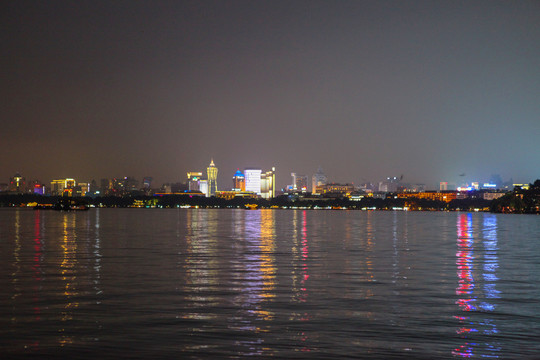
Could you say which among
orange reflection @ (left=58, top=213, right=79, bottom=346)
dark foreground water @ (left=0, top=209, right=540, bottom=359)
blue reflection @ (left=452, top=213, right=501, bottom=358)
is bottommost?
blue reflection @ (left=452, top=213, right=501, bottom=358)

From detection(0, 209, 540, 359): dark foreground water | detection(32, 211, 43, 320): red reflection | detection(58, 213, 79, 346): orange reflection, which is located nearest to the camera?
detection(0, 209, 540, 359): dark foreground water

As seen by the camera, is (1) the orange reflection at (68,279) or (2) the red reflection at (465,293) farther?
(1) the orange reflection at (68,279)

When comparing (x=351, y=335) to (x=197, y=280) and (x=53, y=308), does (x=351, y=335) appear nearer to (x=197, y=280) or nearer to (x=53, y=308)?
(x=53, y=308)

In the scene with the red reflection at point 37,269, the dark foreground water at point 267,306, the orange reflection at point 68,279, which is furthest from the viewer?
the red reflection at point 37,269

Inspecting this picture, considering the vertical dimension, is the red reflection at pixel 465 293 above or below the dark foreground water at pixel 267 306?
below

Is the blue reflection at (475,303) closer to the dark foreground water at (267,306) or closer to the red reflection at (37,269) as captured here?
the dark foreground water at (267,306)

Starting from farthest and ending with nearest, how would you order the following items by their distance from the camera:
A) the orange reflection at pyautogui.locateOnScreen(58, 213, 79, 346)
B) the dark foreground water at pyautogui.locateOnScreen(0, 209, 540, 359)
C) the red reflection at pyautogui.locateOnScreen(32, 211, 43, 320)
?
the red reflection at pyautogui.locateOnScreen(32, 211, 43, 320)
the orange reflection at pyautogui.locateOnScreen(58, 213, 79, 346)
the dark foreground water at pyautogui.locateOnScreen(0, 209, 540, 359)

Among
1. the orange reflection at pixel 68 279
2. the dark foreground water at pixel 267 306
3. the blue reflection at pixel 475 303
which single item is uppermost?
the orange reflection at pixel 68 279

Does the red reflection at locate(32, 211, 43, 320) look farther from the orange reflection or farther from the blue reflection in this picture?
the blue reflection

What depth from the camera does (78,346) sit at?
16031 millimetres

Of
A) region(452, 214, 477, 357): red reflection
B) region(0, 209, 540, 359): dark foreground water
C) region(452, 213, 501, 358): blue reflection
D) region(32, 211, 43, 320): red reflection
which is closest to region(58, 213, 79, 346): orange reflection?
region(0, 209, 540, 359): dark foreground water

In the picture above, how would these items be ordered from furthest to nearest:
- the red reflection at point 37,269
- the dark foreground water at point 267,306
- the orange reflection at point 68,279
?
the red reflection at point 37,269, the orange reflection at point 68,279, the dark foreground water at point 267,306

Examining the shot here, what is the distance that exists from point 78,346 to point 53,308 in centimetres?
590

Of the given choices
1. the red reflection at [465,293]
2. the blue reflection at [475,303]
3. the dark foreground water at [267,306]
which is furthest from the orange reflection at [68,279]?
the blue reflection at [475,303]
